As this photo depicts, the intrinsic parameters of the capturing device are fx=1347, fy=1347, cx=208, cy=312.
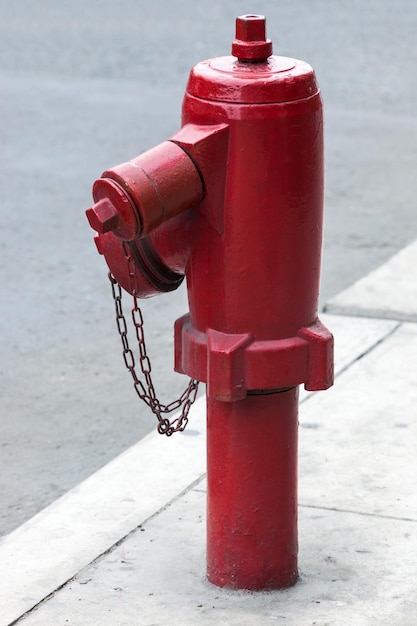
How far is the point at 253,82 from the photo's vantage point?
294 cm

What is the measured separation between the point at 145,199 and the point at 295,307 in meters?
0.46

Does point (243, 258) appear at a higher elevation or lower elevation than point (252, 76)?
lower

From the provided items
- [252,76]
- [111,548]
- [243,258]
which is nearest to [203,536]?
[111,548]

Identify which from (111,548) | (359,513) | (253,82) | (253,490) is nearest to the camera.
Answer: (253,82)

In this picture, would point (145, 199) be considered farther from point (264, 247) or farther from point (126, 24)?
point (126, 24)

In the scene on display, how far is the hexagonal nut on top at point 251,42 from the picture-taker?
3.03 m

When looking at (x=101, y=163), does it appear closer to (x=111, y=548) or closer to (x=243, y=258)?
(x=111, y=548)

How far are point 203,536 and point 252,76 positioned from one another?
132 cm

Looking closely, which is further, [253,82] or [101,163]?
[101,163]

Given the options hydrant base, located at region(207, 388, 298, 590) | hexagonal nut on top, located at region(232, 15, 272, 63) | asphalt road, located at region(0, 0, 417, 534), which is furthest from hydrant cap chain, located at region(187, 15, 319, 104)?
asphalt road, located at region(0, 0, 417, 534)

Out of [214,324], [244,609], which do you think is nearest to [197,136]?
[214,324]

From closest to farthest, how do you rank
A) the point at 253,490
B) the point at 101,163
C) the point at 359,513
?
the point at 253,490 → the point at 359,513 → the point at 101,163

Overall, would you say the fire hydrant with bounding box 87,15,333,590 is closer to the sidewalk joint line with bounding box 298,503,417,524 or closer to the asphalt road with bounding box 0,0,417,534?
the sidewalk joint line with bounding box 298,503,417,524

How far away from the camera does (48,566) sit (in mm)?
3488
